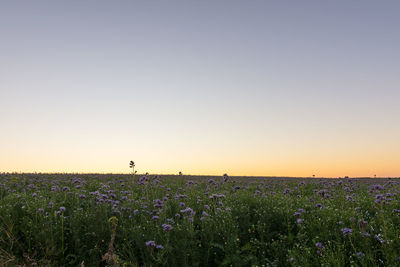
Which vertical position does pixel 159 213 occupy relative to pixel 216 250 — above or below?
above

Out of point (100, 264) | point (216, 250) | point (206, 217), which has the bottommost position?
point (100, 264)

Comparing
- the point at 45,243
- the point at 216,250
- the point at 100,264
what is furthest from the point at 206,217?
the point at 45,243

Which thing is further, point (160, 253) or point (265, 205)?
point (265, 205)

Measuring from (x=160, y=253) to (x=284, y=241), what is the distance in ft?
7.54

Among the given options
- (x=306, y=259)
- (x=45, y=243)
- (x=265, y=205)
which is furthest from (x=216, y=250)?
(x=45, y=243)

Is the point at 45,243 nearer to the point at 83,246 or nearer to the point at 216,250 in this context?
the point at 83,246

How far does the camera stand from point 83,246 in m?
6.04

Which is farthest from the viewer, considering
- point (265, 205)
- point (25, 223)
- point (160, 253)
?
point (265, 205)

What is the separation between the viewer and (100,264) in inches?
240

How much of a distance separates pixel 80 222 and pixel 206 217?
2.66 meters

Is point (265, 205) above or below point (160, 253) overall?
above

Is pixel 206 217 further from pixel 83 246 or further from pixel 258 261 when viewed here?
pixel 83 246

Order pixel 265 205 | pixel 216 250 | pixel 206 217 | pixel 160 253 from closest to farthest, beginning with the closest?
1. pixel 160 253
2. pixel 216 250
3. pixel 206 217
4. pixel 265 205

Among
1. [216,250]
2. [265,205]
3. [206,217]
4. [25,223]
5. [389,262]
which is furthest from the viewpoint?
[265,205]
